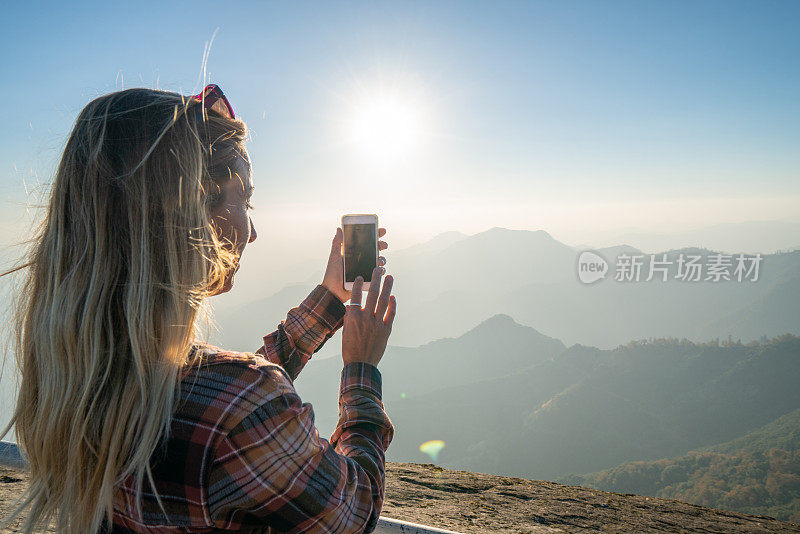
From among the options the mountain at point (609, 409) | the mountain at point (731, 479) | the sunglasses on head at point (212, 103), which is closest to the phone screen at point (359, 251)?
the sunglasses on head at point (212, 103)

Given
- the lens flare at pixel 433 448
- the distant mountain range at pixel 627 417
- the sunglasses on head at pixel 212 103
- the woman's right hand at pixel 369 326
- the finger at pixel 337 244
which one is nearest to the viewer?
the sunglasses on head at pixel 212 103

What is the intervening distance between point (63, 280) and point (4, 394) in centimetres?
50

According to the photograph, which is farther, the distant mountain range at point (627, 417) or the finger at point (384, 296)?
the distant mountain range at point (627, 417)

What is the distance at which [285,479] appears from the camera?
1057 millimetres

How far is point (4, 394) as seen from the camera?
1.34m

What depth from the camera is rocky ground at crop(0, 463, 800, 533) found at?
3.63 m

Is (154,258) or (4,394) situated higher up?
(154,258)

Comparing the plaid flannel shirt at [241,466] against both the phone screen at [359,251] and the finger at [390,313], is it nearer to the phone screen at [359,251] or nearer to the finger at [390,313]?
the finger at [390,313]

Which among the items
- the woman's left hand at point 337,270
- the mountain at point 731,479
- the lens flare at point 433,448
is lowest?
the lens flare at point 433,448

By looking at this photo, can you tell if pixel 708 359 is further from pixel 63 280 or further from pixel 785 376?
pixel 63 280

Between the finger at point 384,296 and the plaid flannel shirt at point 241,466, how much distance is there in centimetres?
56

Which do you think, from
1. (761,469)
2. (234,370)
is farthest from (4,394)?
(761,469)

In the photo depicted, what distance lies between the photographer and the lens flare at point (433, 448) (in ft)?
369

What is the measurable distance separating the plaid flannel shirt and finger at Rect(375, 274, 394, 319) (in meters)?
0.56
